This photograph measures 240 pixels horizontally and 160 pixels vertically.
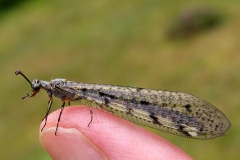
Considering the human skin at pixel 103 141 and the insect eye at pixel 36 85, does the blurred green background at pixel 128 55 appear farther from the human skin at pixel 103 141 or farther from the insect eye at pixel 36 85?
the human skin at pixel 103 141

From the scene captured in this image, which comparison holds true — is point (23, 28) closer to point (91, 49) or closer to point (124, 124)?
point (91, 49)

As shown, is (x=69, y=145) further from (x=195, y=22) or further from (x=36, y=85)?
(x=195, y=22)

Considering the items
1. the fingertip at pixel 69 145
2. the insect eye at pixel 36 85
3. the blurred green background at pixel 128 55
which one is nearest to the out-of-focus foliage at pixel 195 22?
the blurred green background at pixel 128 55

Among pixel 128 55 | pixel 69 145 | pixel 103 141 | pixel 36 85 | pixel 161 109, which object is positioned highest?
pixel 128 55

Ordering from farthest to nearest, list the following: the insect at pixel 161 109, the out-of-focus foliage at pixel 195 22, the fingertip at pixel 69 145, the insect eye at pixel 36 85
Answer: the out-of-focus foliage at pixel 195 22 → the insect eye at pixel 36 85 → the insect at pixel 161 109 → the fingertip at pixel 69 145

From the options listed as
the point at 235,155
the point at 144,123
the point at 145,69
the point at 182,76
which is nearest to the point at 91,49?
the point at 145,69

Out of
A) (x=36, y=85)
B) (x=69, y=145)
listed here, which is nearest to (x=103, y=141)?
(x=69, y=145)
